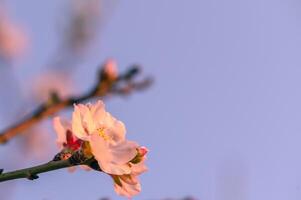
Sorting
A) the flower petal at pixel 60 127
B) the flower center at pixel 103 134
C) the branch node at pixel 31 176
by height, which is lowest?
the branch node at pixel 31 176

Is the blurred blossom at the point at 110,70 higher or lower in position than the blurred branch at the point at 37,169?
higher

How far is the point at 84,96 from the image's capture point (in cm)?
188

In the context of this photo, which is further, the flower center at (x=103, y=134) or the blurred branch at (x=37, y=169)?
the flower center at (x=103, y=134)

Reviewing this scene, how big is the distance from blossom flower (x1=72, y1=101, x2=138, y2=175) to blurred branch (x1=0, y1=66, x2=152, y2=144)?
537 mm

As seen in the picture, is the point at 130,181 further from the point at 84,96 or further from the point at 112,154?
the point at 84,96

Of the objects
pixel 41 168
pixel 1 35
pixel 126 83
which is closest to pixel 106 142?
pixel 41 168

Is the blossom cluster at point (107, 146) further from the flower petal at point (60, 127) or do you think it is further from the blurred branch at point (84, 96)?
the blurred branch at point (84, 96)

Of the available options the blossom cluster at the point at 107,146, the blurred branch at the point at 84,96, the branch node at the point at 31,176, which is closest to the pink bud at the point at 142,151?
the blossom cluster at the point at 107,146

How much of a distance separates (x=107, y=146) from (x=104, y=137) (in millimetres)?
90

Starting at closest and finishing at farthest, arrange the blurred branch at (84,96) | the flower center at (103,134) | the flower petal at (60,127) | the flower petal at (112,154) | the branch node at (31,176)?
the branch node at (31,176)
the flower petal at (112,154)
the flower center at (103,134)
the flower petal at (60,127)
the blurred branch at (84,96)

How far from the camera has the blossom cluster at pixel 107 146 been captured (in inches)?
37.1

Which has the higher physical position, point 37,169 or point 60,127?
point 60,127

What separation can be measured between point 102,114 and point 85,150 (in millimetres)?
148

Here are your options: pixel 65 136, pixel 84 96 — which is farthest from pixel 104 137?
pixel 84 96
